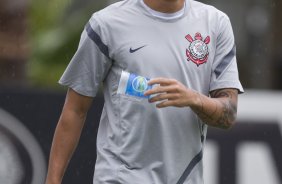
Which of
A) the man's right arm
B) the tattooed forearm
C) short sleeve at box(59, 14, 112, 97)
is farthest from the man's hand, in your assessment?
the man's right arm

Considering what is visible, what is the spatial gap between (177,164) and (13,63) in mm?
5467

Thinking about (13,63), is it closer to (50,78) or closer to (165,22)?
(50,78)

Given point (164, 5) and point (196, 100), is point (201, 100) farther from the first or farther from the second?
point (164, 5)

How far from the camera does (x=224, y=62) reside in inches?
184

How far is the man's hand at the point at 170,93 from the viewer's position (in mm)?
4191

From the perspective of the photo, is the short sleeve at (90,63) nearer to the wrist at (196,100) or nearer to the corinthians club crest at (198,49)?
the corinthians club crest at (198,49)

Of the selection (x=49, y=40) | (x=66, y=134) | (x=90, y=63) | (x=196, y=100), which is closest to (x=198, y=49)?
(x=196, y=100)

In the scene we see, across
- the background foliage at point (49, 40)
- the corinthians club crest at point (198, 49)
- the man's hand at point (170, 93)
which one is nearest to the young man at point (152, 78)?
the corinthians club crest at point (198, 49)

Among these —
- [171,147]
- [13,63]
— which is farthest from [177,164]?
[13,63]

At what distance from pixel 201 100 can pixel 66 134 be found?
29.3 inches

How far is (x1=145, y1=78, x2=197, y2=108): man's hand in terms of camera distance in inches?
165

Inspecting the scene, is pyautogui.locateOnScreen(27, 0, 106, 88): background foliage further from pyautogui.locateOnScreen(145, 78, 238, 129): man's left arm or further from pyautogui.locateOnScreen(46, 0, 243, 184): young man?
pyautogui.locateOnScreen(145, 78, 238, 129): man's left arm

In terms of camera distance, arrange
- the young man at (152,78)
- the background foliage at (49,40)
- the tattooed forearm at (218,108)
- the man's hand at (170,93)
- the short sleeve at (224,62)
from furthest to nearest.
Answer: the background foliage at (49,40) < the short sleeve at (224,62) < the young man at (152,78) < the tattooed forearm at (218,108) < the man's hand at (170,93)

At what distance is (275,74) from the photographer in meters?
14.9
